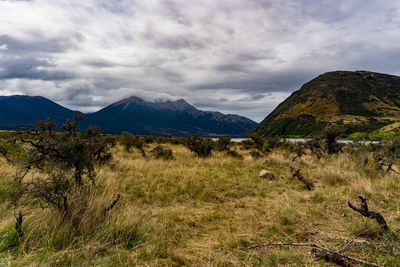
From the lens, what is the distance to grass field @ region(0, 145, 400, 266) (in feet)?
9.58

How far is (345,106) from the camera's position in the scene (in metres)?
134

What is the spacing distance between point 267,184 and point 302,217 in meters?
3.34

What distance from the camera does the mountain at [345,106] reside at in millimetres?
112312

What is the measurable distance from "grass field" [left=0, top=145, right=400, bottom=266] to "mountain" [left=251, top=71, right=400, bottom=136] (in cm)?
11584

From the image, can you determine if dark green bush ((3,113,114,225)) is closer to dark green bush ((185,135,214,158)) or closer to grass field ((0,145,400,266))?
grass field ((0,145,400,266))

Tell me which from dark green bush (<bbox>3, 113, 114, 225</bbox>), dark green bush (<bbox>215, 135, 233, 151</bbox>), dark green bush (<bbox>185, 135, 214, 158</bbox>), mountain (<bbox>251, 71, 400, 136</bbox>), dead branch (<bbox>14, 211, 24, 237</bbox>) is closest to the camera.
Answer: dead branch (<bbox>14, 211, 24, 237</bbox>)

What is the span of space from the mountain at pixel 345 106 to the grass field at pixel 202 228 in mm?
115837

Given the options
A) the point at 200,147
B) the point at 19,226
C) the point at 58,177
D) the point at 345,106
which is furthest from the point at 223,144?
the point at 345,106

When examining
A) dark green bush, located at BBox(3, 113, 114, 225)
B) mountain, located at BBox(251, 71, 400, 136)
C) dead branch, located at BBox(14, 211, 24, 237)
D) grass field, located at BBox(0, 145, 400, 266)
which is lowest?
grass field, located at BBox(0, 145, 400, 266)

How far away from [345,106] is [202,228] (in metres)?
166

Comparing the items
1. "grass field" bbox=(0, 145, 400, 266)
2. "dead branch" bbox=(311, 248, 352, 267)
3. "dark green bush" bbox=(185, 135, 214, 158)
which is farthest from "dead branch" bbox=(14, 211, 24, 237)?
"dark green bush" bbox=(185, 135, 214, 158)

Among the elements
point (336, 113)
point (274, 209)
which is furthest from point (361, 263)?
point (336, 113)

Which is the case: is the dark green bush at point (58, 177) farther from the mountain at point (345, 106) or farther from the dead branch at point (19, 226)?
the mountain at point (345, 106)

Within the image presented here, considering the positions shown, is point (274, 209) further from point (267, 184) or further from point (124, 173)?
point (124, 173)
